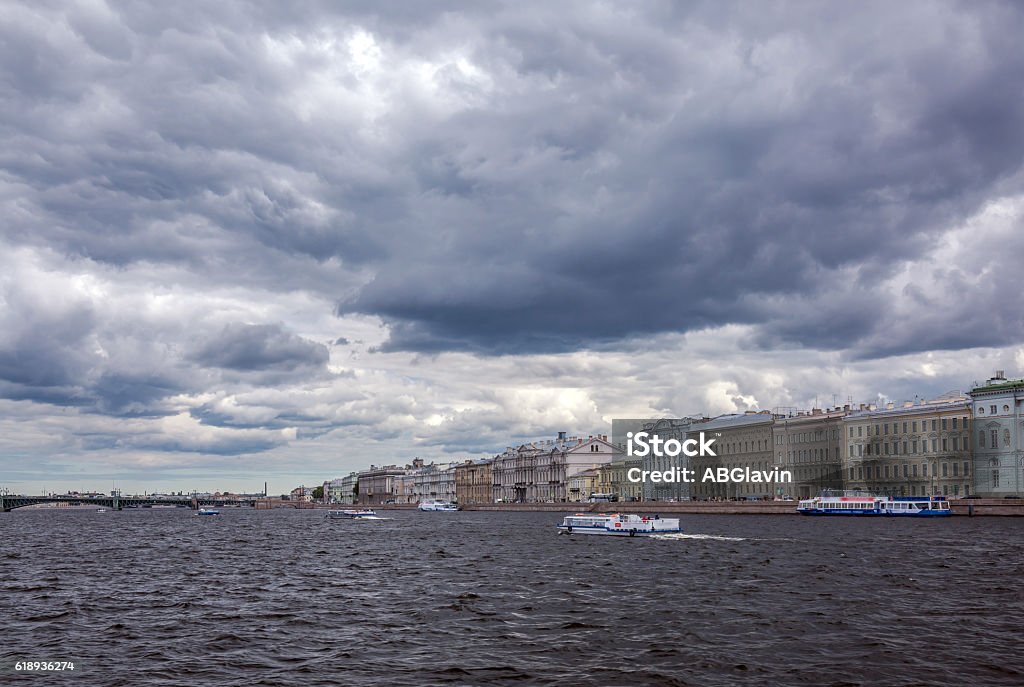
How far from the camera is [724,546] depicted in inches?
1688

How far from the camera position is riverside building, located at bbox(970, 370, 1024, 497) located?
2911 inches

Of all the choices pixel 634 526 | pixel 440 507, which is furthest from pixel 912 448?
pixel 440 507

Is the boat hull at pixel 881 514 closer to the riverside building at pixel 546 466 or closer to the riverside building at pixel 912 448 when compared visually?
the riverside building at pixel 912 448

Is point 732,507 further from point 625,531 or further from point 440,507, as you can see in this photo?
point 440,507

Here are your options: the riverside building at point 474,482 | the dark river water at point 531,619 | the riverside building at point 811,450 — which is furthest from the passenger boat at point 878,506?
the riverside building at point 474,482

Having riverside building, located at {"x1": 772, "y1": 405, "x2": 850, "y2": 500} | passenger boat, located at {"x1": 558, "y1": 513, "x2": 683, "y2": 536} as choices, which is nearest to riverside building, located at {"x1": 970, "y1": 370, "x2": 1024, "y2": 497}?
riverside building, located at {"x1": 772, "y1": 405, "x2": 850, "y2": 500}

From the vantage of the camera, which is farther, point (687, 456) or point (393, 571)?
point (687, 456)

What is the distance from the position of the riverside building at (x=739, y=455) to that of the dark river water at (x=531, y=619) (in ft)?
202

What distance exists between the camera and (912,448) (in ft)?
272

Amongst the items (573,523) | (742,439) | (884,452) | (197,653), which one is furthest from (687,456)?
(197,653)

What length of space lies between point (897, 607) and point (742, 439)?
277ft

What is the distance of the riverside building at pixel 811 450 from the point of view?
3622 inches

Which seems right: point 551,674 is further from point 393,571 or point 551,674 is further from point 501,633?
point 393,571

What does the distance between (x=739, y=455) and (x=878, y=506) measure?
28.7 m
